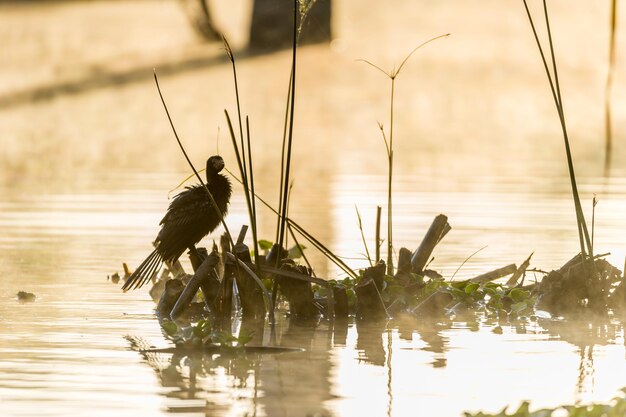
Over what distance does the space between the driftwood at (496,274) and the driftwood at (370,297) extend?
2.63 ft

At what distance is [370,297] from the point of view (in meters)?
7.40

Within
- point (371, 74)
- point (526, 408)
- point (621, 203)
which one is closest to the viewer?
point (526, 408)

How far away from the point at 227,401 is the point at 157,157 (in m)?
11.3

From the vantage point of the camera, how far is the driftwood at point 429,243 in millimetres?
7973

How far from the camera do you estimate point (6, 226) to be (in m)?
11.1

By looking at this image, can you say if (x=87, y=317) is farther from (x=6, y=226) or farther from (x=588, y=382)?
(x=6, y=226)

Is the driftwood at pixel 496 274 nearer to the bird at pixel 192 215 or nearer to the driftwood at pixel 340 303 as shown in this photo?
the driftwood at pixel 340 303

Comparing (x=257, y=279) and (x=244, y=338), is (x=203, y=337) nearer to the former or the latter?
(x=244, y=338)

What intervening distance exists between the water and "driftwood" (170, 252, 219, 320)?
17 centimetres

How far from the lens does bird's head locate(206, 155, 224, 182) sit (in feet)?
24.2

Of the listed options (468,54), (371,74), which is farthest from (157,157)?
(468,54)

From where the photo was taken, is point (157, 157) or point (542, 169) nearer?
point (542, 169)

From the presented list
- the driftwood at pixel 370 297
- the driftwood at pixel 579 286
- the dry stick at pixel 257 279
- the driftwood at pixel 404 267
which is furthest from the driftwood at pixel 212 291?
the driftwood at pixel 579 286

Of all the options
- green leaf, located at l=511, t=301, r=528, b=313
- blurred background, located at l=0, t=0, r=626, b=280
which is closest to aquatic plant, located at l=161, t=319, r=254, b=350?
green leaf, located at l=511, t=301, r=528, b=313
